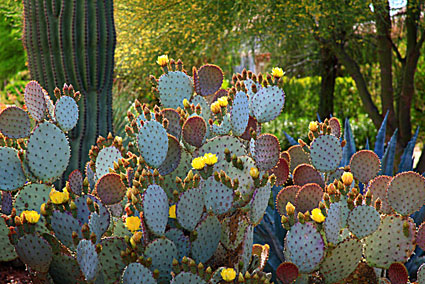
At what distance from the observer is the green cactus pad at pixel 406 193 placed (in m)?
2.10

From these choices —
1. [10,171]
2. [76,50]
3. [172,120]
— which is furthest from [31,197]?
[76,50]

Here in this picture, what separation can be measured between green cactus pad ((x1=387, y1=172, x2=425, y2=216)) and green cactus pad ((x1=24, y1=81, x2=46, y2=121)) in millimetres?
1485

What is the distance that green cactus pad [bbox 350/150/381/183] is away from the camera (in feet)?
7.88

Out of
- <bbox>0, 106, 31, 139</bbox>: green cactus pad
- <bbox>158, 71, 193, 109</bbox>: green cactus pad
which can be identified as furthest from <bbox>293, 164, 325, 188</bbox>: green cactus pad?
<bbox>0, 106, 31, 139</bbox>: green cactus pad

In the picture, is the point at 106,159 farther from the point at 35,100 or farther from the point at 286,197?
the point at 286,197

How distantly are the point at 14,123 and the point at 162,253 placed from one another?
0.82 m

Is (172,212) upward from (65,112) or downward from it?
downward

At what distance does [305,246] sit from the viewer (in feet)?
6.21

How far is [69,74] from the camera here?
4297mm

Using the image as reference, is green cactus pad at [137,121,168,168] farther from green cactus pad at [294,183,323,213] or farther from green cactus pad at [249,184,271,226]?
green cactus pad at [294,183,323,213]

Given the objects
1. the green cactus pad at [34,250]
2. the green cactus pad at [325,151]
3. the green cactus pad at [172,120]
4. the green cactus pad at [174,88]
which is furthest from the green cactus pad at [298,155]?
the green cactus pad at [34,250]

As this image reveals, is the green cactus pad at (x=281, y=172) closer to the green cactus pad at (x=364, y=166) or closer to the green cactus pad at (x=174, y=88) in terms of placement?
the green cactus pad at (x=364, y=166)

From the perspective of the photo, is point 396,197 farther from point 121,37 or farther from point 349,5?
point 121,37

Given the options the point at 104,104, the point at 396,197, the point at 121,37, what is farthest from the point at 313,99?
the point at 396,197
